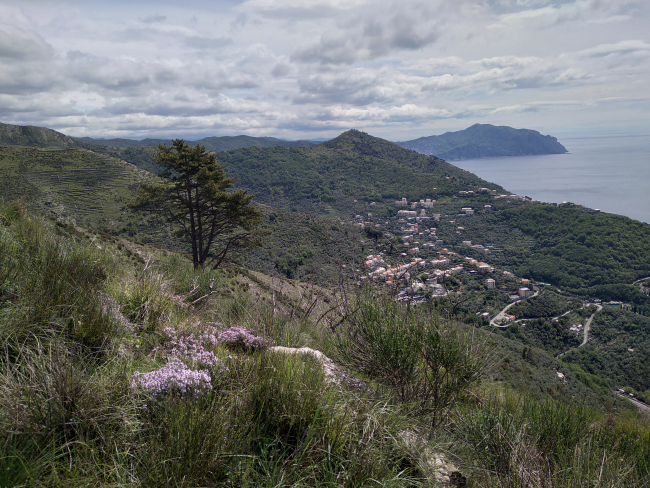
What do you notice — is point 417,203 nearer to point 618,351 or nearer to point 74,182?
point 618,351

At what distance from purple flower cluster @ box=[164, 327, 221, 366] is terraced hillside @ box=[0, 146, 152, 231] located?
4070 cm

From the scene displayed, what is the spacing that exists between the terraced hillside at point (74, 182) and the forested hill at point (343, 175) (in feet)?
192

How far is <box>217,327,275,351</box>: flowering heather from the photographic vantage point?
302cm

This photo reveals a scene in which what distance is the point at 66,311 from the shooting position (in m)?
2.67

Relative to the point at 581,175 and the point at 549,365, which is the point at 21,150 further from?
the point at 581,175

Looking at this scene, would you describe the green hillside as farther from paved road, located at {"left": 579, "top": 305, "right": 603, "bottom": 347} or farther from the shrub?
the shrub

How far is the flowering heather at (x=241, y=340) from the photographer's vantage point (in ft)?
9.91

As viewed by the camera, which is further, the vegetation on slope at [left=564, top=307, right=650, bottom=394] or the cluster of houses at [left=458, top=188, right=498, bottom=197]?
the cluster of houses at [left=458, top=188, right=498, bottom=197]

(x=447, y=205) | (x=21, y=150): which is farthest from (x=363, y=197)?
(x=21, y=150)

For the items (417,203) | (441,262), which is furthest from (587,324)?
(417,203)

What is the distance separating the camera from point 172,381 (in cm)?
199

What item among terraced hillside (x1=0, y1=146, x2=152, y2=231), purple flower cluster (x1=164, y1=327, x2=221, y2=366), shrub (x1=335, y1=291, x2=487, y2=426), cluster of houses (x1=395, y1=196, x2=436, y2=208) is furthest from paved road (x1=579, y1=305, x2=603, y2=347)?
cluster of houses (x1=395, y1=196, x2=436, y2=208)

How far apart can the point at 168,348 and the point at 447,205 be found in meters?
104

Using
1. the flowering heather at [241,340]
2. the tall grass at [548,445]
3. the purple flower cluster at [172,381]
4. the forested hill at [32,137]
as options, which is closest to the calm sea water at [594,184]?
the tall grass at [548,445]
